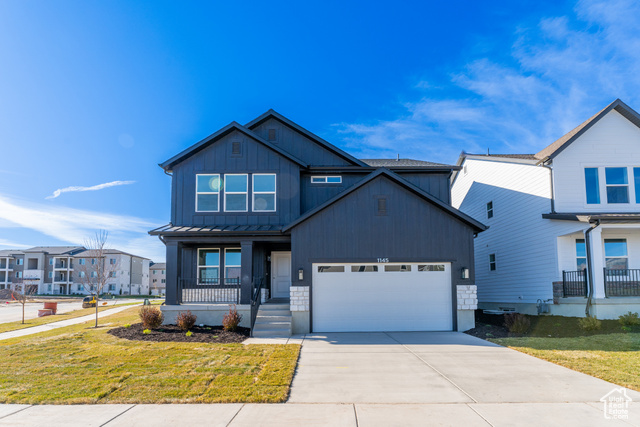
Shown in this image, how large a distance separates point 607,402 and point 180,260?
12788mm

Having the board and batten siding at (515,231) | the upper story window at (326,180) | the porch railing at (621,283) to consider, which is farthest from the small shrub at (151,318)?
the porch railing at (621,283)

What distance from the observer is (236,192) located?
16031mm

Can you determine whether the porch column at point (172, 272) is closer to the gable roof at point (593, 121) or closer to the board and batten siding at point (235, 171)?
the board and batten siding at point (235, 171)

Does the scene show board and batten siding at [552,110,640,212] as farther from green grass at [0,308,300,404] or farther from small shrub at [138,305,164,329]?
small shrub at [138,305,164,329]

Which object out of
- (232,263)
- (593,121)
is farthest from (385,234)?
(593,121)

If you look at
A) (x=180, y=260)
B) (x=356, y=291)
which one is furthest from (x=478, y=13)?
(x=180, y=260)

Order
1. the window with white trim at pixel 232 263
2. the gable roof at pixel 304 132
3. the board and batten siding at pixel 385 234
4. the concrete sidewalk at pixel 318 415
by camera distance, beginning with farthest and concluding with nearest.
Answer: the gable roof at pixel 304 132 → the window with white trim at pixel 232 263 → the board and batten siding at pixel 385 234 → the concrete sidewalk at pixel 318 415

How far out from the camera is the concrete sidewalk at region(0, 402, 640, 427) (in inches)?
214

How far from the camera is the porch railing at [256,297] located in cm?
1388

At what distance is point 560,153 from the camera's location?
50.1ft

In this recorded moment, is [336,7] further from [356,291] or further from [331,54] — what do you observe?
[356,291]

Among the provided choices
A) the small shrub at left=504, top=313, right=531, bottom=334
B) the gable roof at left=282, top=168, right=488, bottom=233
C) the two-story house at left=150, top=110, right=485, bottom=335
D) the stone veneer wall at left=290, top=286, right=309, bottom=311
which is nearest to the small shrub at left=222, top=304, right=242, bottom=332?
the two-story house at left=150, top=110, right=485, bottom=335

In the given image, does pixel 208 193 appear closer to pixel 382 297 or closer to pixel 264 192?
pixel 264 192

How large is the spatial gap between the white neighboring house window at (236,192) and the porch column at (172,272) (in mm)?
2272
